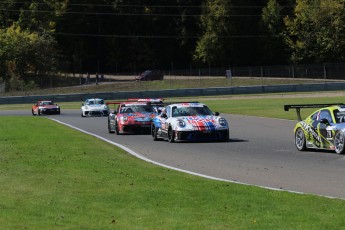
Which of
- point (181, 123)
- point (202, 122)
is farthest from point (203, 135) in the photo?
point (181, 123)

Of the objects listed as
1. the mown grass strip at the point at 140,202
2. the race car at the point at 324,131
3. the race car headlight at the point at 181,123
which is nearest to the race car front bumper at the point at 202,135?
the race car headlight at the point at 181,123

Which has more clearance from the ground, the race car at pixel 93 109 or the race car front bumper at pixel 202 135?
the race car at pixel 93 109

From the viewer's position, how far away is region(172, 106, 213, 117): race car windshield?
26.2 metres

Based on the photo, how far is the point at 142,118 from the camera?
30.7 m

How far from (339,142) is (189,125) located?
6836 millimetres

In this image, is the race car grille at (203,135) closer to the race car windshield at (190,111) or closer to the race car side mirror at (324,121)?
the race car windshield at (190,111)

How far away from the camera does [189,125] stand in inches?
982

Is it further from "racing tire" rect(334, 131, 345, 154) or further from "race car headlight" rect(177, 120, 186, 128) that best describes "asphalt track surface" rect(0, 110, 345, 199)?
"race car headlight" rect(177, 120, 186, 128)

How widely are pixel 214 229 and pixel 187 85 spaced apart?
2986 inches

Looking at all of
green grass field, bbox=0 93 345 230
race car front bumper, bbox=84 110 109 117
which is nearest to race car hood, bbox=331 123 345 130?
green grass field, bbox=0 93 345 230

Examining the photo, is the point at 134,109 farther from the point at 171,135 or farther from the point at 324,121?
the point at 324,121

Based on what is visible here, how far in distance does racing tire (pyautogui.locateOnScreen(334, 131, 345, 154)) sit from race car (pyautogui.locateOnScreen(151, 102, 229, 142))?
19.5ft

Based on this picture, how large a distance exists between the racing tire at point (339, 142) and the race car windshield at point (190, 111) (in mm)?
7516

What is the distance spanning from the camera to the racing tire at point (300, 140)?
20.6m
